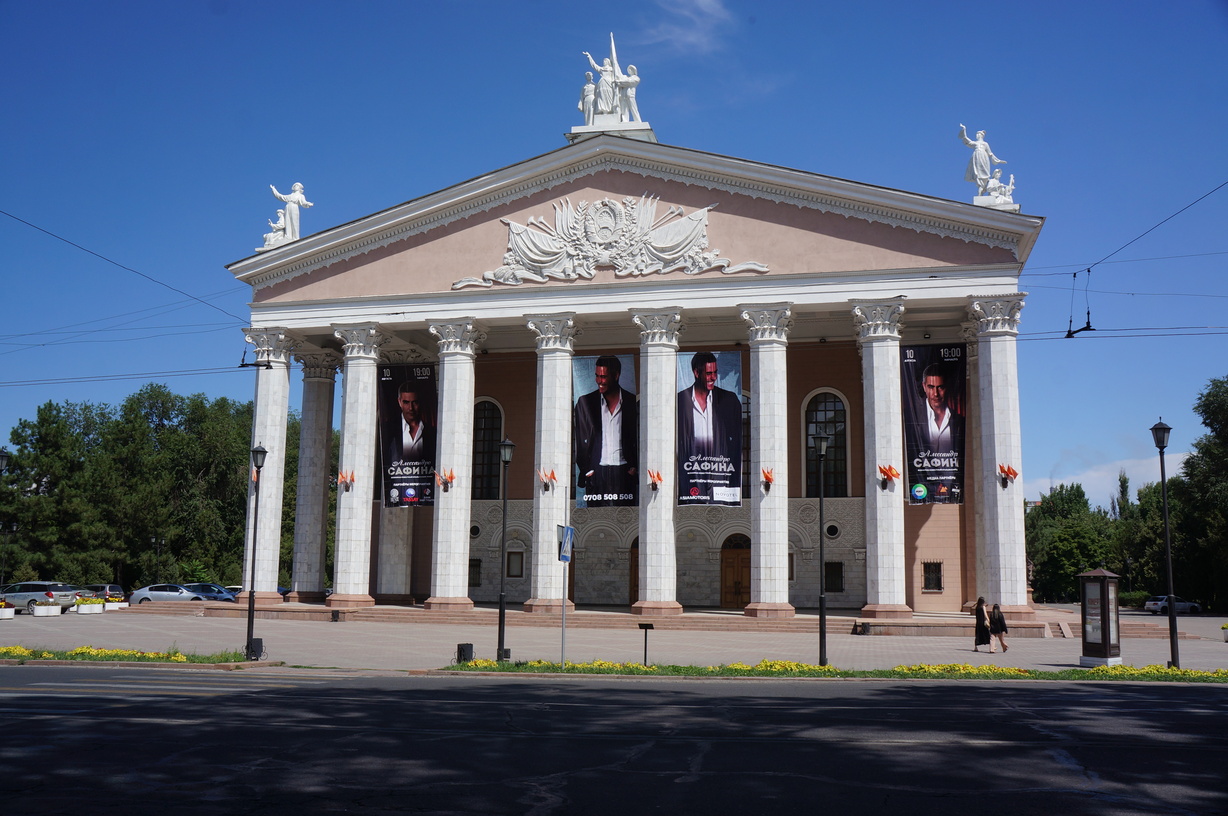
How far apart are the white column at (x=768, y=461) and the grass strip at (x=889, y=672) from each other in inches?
483

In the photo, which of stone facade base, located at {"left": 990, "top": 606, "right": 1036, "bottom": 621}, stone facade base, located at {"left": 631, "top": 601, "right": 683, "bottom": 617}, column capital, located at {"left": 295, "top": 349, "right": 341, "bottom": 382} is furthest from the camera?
column capital, located at {"left": 295, "top": 349, "right": 341, "bottom": 382}

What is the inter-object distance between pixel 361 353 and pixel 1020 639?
25.0m

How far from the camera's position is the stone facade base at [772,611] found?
111 ft

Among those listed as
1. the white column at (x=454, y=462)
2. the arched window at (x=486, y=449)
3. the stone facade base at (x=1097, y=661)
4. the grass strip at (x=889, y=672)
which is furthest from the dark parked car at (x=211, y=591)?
the stone facade base at (x=1097, y=661)

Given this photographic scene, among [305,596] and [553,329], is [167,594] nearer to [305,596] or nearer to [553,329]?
[305,596]

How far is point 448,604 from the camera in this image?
36.6 metres

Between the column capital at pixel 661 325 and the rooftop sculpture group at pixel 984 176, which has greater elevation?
the rooftop sculpture group at pixel 984 176

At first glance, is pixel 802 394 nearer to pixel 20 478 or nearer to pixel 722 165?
pixel 722 165

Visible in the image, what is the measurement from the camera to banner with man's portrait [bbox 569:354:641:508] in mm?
36000

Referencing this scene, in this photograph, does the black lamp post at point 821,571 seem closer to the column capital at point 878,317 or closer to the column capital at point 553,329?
the column capital at point 878,317

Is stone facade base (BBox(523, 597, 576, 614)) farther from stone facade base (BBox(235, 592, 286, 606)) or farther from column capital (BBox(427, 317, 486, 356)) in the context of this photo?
stone facade base (BBox(235, 592, 286, 606))

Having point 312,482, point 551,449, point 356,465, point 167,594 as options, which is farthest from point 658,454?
point 167,594

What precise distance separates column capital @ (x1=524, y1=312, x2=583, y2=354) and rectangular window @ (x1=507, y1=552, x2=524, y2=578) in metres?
10.7

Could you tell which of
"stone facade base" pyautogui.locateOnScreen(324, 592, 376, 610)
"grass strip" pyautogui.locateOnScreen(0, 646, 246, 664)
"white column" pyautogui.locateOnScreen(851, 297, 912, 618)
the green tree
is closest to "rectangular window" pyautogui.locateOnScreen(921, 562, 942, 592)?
"white column" pyautogui.locateOnScreen(851, 297, 912, 618)
